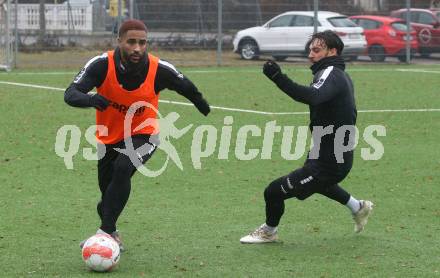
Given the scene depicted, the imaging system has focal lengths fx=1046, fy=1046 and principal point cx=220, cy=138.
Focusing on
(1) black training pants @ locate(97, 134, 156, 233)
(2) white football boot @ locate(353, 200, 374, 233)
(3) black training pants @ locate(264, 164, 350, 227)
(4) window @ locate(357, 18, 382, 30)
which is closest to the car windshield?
(4) window @ locate(357, 18, 382, 30)

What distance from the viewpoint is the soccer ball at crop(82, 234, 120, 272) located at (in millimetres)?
7672

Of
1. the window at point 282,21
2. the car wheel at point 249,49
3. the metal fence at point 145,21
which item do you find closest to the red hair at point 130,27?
the metal fence at point 145,21

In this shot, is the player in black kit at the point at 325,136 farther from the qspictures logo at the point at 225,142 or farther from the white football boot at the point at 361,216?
the qspictures logo at the point at 225,142

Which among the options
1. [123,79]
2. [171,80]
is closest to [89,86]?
[123,79]

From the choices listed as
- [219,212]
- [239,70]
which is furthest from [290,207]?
[239,70]

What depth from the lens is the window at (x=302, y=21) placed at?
31634mm

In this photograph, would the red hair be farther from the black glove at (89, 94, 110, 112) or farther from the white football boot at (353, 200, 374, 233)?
the white football boot at (353, 200, 374, 233)

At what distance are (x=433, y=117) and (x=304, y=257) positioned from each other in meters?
10.0

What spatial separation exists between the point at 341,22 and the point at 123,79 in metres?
24.0

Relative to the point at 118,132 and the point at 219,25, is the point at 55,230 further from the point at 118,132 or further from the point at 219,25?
the point at 219,25

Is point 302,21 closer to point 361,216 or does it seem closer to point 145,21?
point 145,21

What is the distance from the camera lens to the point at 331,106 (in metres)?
8.51

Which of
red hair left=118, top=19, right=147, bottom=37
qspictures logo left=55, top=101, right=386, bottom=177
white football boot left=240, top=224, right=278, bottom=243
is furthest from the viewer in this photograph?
qspictures logo left=55, top=101, right=386, bottom=177

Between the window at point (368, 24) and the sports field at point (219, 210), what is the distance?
49.3ft
